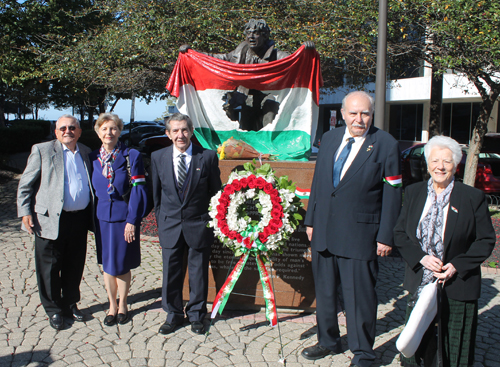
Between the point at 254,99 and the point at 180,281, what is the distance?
2.49m

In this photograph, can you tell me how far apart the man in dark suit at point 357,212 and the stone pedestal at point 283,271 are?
0.90 metres

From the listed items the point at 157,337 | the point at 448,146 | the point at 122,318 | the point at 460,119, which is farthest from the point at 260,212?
the point at 460,119

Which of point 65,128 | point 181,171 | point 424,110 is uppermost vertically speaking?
point 424,110

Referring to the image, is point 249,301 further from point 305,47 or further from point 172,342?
point 305,47

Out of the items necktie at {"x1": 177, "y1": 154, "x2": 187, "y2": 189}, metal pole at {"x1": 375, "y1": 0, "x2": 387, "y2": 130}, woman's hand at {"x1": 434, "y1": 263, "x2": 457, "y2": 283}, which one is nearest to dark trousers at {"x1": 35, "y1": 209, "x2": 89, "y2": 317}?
necktie at {"x1": 177, "y1": 154, "x2": 187, "y2": 189}

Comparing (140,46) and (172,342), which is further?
(140,46)

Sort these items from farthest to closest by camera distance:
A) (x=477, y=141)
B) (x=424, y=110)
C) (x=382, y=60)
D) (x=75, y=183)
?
(x=424, y=110) < (x=477, y=141) < (x=382, y=60) < (x=75, y=183)

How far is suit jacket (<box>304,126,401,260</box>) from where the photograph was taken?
10.9 ft

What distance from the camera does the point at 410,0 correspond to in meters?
8.85

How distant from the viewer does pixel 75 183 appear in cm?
419

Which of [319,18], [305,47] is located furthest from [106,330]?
[319,18]

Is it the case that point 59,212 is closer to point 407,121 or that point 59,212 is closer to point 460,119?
point 460,119

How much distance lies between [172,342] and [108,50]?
26.3ft

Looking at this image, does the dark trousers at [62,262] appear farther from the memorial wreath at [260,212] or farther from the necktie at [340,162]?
the necktie at [340,162]
